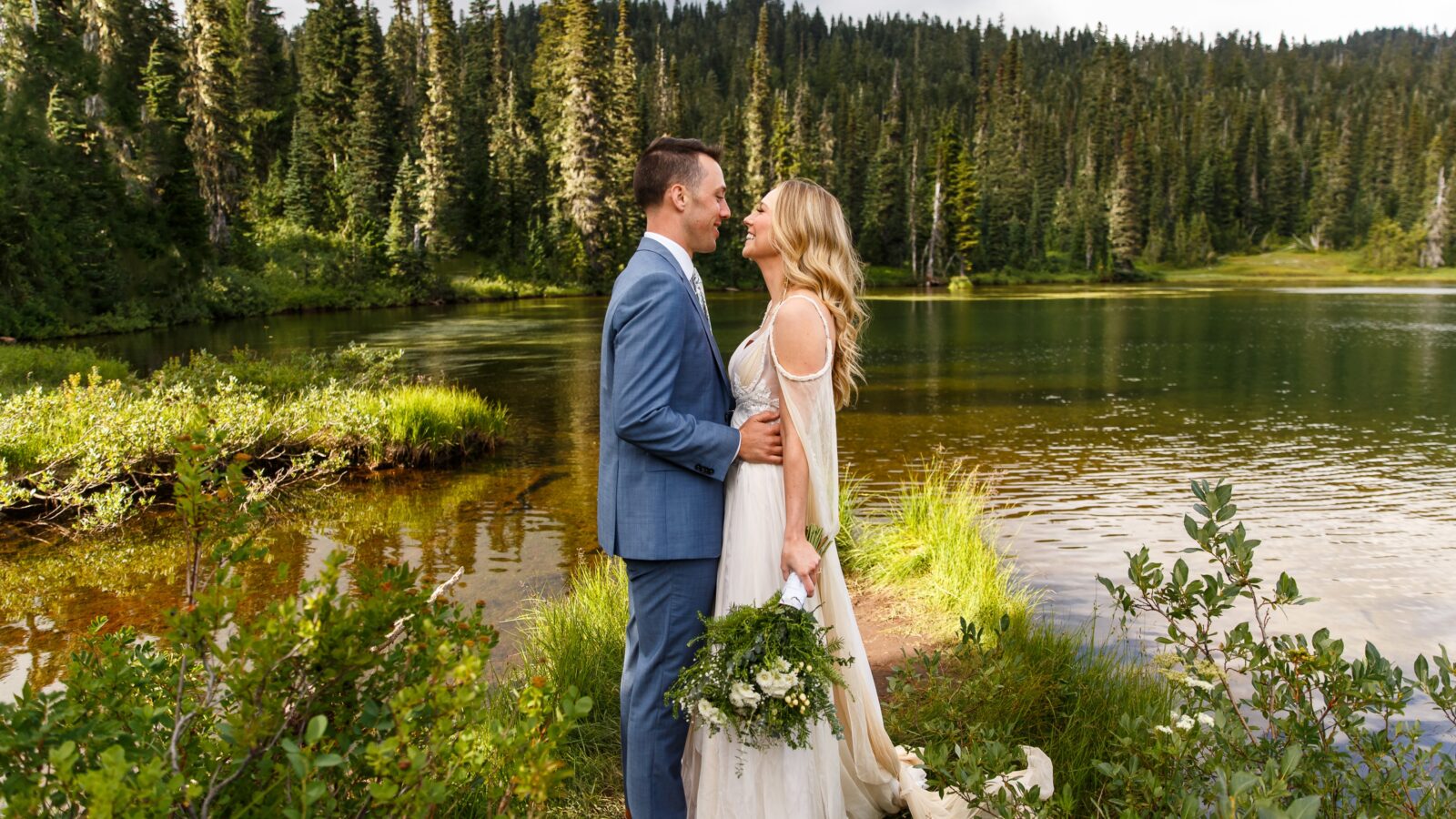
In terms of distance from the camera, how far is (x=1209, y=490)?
10.3ft

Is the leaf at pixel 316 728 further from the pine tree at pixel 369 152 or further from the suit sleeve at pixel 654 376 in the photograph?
the pine tree at pixel 369 152

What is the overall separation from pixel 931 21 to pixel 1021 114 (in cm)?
8883

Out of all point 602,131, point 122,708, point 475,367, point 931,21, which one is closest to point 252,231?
point 602,131

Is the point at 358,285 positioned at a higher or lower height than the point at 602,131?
lower

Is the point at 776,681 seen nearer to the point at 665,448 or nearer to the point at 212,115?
the point at 665,448

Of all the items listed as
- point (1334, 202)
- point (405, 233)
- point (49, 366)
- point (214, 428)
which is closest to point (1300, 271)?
point (1334, 202)

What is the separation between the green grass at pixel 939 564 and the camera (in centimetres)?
624

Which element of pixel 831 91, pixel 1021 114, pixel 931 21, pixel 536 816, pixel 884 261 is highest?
pixel 931 21

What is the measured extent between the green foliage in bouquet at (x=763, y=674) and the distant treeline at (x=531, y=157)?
105ft

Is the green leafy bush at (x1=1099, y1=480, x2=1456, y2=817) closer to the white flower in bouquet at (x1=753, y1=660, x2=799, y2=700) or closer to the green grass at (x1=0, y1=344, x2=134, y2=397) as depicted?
the white flower in bouquet at (x1=753, y1=660, x2=799, y2=700)

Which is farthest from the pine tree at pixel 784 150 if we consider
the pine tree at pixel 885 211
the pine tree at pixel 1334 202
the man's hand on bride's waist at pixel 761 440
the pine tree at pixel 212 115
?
the pine tree at pixel 1334 202

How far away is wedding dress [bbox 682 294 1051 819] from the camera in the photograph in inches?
129

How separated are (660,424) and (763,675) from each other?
0.87 m

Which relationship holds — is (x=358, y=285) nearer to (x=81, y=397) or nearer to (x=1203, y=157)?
(x=81, y=397)
